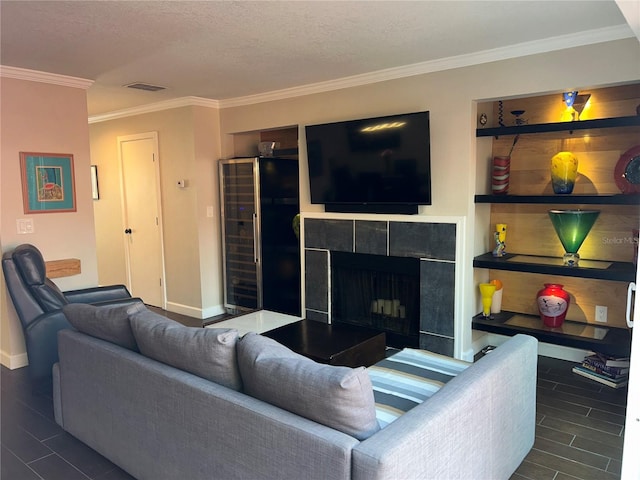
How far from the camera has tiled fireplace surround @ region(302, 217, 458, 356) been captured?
3.90m

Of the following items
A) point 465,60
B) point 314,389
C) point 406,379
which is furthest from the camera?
point 465,60

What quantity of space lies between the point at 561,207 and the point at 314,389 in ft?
10.3

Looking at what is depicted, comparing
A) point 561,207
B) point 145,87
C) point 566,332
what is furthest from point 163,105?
point 566,332

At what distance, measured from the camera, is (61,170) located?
4.25m

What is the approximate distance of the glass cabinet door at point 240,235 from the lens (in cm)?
528

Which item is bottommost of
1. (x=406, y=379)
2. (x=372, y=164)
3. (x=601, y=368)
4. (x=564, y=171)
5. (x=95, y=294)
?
→ (x=601, y=368)

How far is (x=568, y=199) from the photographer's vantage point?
3475mm

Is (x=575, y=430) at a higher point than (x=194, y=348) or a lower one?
lower

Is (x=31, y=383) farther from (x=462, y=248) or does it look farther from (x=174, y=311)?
(x=462, y=248)

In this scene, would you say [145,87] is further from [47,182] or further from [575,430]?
[575,430]

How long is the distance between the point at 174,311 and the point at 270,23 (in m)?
3.89

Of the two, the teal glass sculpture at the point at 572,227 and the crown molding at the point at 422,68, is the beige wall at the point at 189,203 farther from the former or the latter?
the teal glass sculpture at the point at 572,227

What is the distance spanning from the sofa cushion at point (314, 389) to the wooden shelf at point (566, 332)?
8.08 feet

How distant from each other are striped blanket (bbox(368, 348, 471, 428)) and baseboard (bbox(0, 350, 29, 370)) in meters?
3.18
